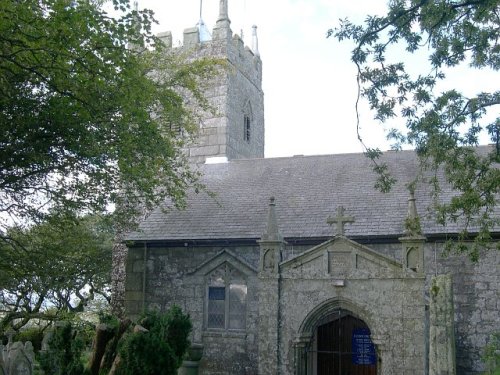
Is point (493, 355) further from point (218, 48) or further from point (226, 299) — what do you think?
point (218, 48)

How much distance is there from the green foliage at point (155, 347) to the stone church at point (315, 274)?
3.94 metres

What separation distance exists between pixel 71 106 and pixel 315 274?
637cm

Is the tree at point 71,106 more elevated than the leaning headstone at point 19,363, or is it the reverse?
the tree at point 71,106

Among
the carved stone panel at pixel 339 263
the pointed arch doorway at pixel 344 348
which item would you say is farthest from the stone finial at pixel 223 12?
the carved stone panel at pixel 339 263

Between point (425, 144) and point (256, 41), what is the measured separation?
20712 millimetres

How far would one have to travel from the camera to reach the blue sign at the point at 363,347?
1516 centimetres

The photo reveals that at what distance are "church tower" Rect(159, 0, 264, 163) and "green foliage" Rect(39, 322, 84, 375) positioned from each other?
14268mm

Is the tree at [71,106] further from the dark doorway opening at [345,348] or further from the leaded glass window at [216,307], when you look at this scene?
the dark doorway opening at [345,348]

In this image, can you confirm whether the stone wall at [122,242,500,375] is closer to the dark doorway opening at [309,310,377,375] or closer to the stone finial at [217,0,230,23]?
the dark doorway opening at [309,310,377,375]

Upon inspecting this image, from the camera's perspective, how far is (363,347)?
1520cm

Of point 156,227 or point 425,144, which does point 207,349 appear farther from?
point 425,144

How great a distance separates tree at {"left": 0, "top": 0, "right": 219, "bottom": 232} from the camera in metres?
9.91

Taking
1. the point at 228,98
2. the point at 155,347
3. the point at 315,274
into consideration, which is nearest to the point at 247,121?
the point at 228,98

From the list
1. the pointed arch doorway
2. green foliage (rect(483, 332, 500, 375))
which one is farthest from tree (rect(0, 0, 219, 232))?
green foliage (rect(483, 332, 500, 375))
